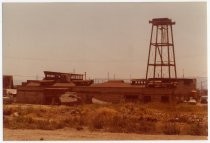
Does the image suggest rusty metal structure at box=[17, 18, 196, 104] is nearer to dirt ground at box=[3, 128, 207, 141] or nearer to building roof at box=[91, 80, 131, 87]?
building roof at box=[91, 80, 131, 87]

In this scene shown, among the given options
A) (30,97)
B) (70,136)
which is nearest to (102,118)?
(70,136)

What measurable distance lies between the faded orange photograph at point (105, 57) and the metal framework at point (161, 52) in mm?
24

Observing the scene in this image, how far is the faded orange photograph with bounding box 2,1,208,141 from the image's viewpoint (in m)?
7.70

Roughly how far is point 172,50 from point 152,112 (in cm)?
Answer: 141

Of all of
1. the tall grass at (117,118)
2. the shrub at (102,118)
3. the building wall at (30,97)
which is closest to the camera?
the tall grass at (117,118)

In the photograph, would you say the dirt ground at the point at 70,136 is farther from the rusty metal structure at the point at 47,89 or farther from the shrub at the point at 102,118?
the rusty metal structure at the point at 47,89

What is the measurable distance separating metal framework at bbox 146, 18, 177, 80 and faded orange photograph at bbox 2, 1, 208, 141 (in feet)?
0.08

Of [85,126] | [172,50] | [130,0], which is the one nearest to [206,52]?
[172,50]

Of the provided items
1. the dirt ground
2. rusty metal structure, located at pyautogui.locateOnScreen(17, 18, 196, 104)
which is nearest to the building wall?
rusty metal structure, located at pyautogui.locateOnScreen(17, 18, 196, 104)

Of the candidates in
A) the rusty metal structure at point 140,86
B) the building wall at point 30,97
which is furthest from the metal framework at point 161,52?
the building wall at point 30,97

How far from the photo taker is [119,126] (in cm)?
804

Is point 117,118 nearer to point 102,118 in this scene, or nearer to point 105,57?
point 102,118

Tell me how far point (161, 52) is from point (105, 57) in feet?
5.74

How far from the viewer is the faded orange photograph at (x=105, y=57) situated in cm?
770
